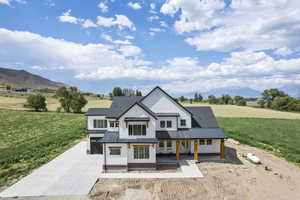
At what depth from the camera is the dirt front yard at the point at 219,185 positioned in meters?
13.2

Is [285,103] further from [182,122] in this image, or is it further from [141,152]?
[141,152]

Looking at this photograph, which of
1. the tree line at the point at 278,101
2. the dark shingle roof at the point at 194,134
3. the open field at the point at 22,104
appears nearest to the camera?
the dark shingle roof at the point at 194,134

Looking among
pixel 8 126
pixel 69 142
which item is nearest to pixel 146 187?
pixel 69 142

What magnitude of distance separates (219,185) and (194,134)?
6749 millimetres

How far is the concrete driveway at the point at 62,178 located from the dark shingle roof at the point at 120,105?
227 inches

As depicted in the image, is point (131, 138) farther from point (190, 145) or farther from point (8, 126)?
point (8, 126)

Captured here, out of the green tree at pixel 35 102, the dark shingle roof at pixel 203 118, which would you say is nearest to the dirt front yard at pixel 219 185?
the dark shingle roof at pixel 203 118

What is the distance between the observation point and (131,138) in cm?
1794

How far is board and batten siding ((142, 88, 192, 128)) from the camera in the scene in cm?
2186

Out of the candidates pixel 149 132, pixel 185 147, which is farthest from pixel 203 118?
pixel 149 132

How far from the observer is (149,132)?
1808 centimetres

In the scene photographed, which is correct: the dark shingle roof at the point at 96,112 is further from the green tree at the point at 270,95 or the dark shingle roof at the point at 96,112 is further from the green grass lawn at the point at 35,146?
the green tree at the point at 270,95

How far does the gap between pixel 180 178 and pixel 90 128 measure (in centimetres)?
1293

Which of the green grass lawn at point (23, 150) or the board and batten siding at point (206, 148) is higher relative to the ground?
the board and batten siding at point (206, 148)
